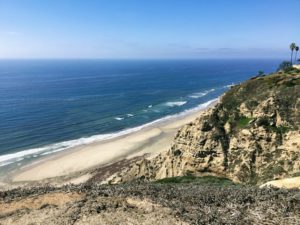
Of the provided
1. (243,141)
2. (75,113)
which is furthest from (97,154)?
(75,113)

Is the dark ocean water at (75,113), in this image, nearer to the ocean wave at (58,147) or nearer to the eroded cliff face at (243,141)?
the ocean wave at (58,147)

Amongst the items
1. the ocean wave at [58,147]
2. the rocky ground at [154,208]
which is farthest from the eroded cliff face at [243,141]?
the ocean wave at [58,147]

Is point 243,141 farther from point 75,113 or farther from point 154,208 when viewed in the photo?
point 75,113

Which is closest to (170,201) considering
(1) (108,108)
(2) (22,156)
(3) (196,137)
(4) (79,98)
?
(3) (196,137)

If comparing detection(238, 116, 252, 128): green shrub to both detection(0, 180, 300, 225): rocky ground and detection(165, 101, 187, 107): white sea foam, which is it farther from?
detection(165, 101, 187, 107): white sea foam

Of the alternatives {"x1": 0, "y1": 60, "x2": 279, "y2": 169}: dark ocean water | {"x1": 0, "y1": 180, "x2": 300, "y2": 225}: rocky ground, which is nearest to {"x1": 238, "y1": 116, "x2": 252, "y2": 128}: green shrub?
{"x1": 0, "y1": 180, "x2": 300, "y2": 225}: rocky ground

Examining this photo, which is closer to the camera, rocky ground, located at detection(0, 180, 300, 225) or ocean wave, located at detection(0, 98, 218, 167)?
rocky ground, located at detection(0, 180, 300, 225)
